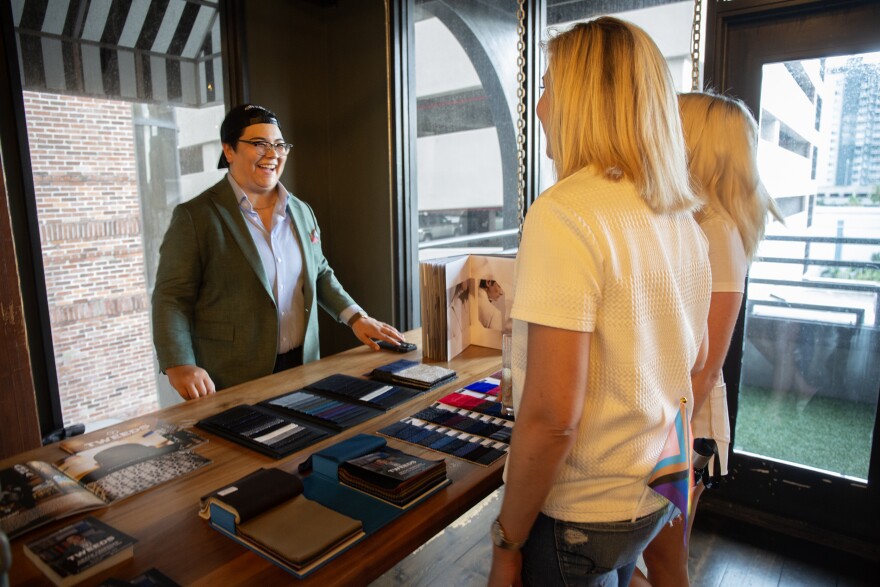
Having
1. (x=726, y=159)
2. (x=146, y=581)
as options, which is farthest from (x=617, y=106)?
(x=146, y=581)

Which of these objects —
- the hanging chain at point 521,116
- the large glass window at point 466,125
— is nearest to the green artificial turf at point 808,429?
the hanging chain at point 521,116

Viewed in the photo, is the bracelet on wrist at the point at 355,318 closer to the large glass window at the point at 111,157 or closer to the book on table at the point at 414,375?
the book on table at the point at 414,375

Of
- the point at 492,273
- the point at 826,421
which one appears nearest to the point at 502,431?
the point at 492,273

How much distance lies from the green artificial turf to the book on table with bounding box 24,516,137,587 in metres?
2.56

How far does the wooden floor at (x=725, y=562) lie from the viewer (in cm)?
230

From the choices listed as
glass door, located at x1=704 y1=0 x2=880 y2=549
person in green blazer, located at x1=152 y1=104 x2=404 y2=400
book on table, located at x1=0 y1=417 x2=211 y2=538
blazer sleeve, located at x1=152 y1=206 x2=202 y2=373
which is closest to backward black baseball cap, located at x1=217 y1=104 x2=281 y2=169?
person in green blazer, located at x1=152 y1=104 x2=404 y2=400

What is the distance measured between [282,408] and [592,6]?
232 cm

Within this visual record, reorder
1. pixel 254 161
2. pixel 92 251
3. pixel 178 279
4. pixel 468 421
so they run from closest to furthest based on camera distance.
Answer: pixel 468 421, pixel 178 279, pixel 254 161, pixel 92 251

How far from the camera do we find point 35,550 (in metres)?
0.94

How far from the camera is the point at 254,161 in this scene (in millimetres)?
2186

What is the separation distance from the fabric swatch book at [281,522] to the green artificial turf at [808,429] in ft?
7.52

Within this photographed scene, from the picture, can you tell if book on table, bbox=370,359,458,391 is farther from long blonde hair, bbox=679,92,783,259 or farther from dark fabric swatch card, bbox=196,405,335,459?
long blonde hair, bbox=679,92,783,259

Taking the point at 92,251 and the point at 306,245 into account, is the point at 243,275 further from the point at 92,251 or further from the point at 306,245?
the point at 92,251

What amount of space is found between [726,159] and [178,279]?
5.53 ft
